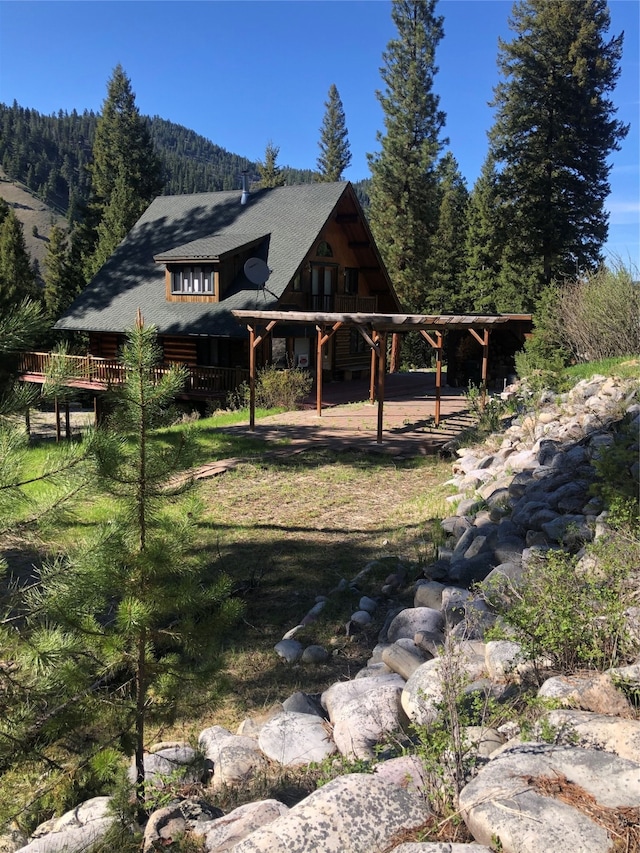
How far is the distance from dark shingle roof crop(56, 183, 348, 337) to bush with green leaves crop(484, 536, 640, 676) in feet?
61.2

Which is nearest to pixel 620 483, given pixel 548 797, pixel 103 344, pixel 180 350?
pixel 548 797

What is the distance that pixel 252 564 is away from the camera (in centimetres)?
859

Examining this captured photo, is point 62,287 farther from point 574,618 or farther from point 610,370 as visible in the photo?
point 574,618

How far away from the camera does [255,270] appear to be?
22.8 meters

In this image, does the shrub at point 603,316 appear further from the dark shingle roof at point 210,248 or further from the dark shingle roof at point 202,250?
the dark shingle roof at point 210,248

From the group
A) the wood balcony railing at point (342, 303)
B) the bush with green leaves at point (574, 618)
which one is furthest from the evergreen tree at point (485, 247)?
the bush with green leaves at point (574, 618)

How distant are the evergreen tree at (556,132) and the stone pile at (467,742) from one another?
87.0ft

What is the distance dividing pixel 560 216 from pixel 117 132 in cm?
2719

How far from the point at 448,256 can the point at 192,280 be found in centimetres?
2305

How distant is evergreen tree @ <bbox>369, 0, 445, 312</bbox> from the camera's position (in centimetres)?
3709

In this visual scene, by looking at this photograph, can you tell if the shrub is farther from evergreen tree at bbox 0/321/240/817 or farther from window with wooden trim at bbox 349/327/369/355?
evergreen tree at bbox 0/321/240/817

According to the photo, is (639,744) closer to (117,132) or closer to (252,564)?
(252,564)

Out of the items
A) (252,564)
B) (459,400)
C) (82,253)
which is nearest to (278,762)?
(252,564)

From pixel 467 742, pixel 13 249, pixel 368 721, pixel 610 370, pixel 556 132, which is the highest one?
pixel 556 132
